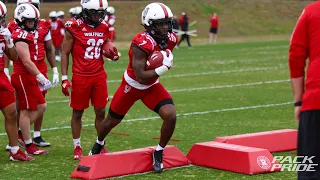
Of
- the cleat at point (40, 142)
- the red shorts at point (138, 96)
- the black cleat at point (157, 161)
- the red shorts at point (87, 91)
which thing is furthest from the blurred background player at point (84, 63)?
the black cleat at point (157, 161)

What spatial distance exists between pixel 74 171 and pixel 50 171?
460mm

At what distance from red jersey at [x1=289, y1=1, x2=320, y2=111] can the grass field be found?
2303 mm

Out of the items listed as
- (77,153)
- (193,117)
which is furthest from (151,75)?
(193,117)

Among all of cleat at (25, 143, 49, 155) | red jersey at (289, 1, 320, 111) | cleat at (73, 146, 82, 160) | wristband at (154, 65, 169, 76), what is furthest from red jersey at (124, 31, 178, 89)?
red jersey at (289, 1, 320, 111)

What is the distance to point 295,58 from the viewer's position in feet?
15.8

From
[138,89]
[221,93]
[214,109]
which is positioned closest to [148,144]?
[138,89]

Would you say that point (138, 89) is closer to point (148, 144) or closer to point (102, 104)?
point (102, 104)

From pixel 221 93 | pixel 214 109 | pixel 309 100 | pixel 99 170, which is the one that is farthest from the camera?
pixel 221 93

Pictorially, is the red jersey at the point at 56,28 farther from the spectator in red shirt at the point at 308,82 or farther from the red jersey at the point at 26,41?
the spectator in red shirt at the point at 308,82

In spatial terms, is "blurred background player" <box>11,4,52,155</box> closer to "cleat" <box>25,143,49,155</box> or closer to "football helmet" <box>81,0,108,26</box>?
"cleat" <box>25,143,49,155</box>

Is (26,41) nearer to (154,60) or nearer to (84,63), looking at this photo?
(84,63)

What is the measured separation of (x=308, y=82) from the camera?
4.77 meters

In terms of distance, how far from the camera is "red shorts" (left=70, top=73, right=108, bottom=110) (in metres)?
8.17

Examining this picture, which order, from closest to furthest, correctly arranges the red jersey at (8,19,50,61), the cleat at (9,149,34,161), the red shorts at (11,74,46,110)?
the cleat at (9,149,34,161) < the red shorts at (11,74,46,110) < the red jersey at (8,19,50,61)
